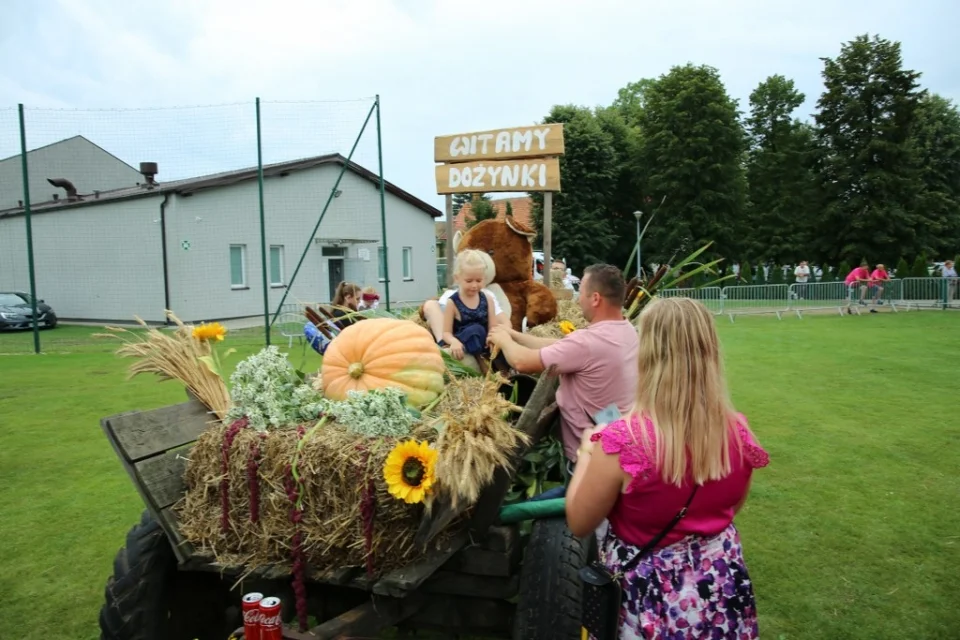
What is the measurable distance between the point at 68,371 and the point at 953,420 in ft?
39.7

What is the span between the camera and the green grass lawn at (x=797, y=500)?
3.58m

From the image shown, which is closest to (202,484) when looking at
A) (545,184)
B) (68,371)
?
(545,184)

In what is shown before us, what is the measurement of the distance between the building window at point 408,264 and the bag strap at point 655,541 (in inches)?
1058

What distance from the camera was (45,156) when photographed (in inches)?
766

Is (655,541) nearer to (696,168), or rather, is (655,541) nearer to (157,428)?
(157,428)

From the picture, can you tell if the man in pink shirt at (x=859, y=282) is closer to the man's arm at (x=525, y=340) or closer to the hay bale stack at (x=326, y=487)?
the man's arm at (x=525, y=340)

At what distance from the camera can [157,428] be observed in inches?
104

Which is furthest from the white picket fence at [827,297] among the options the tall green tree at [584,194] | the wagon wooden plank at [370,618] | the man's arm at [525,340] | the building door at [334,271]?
the wagon wooden plank at [370,618]

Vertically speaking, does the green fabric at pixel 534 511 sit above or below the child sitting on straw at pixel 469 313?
below

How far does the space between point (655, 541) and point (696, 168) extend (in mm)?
37927

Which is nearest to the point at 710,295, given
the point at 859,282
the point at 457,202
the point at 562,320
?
the point at 859,282

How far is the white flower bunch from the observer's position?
104 inches

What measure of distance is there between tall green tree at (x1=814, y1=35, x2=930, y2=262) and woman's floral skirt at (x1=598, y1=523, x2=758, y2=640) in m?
38.0

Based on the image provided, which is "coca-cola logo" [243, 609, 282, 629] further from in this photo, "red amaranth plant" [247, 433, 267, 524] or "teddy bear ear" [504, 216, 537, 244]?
"teddy bear ear" [504, 216, 537, 244]
